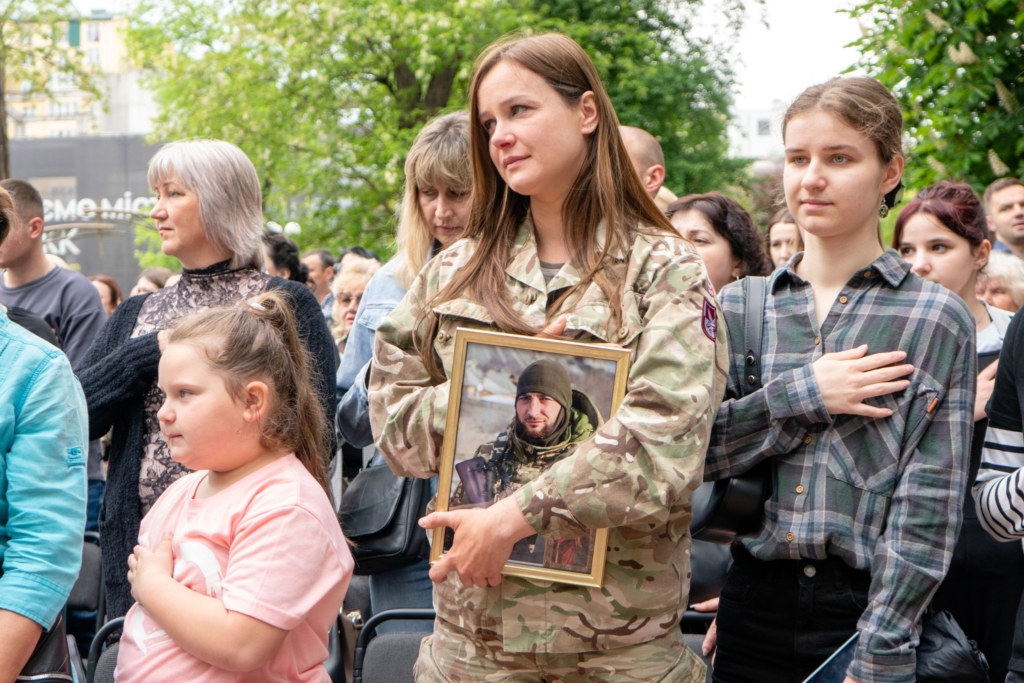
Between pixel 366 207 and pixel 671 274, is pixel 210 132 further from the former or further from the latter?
pixel 671 274

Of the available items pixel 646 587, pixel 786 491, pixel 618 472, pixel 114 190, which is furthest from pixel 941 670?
pixel 114 190

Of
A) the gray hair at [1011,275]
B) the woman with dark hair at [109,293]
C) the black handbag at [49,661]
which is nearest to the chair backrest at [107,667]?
the black handbag at [49,661]

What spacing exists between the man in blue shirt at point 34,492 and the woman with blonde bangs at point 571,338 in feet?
2.36

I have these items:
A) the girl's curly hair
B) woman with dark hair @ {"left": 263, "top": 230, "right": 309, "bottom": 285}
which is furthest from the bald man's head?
woman with dark hair @ {"left": 263, "top": 230, "right": 309, "bottom": 285}

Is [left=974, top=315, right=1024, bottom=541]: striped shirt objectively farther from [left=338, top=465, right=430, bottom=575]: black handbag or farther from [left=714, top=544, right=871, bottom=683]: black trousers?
[left=338, top=465, right=430, bottom=575]: black handbag

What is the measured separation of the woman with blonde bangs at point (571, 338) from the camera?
6.40ft

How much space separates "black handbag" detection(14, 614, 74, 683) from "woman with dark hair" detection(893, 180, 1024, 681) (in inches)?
81.5

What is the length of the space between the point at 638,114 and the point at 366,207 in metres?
6.29

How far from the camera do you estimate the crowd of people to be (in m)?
2.04

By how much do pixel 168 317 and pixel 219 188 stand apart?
0.47 m

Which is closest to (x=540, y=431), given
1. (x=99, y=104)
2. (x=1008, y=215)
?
(x=1008, y=215)

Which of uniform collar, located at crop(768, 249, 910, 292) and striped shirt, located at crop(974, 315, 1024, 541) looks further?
uniform collar, located at crop(768, 249, 910, 292)

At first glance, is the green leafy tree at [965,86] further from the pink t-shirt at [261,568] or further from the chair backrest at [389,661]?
the pink t-shirt at [261,568]

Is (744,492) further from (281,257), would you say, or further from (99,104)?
(99,104)
